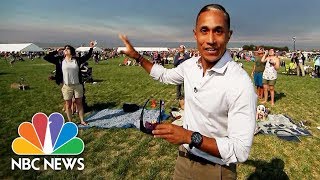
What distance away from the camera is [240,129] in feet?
6.79

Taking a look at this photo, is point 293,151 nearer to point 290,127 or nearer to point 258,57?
point 290,127

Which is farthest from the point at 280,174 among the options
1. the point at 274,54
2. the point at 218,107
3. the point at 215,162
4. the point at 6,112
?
the point at 6,112

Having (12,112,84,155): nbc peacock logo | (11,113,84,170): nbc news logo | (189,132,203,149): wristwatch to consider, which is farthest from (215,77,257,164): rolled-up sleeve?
(12,112,84,155): nbc peacock logo

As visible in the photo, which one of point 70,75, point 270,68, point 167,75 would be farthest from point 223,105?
point 270,68

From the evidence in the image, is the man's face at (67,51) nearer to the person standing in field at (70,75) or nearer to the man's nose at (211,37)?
the person standing in field at (70,75)

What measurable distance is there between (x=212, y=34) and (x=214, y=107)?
22.3 inches

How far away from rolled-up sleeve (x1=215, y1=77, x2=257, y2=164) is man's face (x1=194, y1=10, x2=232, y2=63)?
0.40m

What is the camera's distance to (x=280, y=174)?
255 inches

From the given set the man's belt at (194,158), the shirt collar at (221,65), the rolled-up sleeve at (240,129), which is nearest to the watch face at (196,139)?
the rolled-up sleeve at (240,129)

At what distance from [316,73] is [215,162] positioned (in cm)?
2745

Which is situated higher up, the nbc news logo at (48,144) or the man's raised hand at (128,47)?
the man's raised hand at (128,47)

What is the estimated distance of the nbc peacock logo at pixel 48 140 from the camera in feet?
24.7

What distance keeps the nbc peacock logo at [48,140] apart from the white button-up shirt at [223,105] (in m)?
5.56

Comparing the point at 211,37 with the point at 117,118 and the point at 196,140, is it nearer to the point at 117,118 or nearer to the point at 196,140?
the point at 196,140
